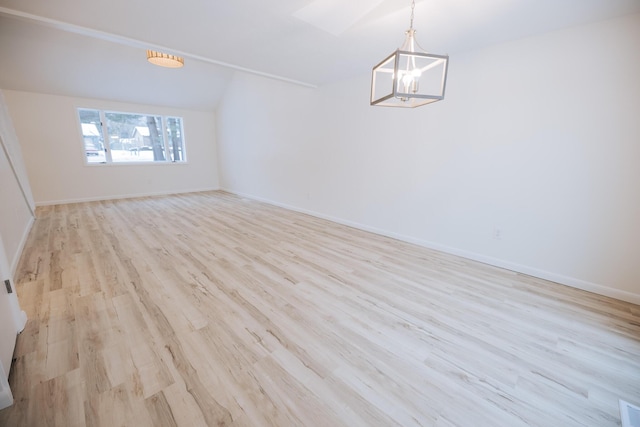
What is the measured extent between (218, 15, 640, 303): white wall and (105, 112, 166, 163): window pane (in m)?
5.00

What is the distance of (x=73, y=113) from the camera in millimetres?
5301

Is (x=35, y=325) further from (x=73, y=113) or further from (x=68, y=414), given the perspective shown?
(x=73, y=113)

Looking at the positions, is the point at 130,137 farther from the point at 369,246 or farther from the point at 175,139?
the point at 369,246

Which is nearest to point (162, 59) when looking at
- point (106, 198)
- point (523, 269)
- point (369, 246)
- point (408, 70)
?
point (106, 198)


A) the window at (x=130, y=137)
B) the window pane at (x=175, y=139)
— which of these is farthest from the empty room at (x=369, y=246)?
the window pane at (x=175, y=139)

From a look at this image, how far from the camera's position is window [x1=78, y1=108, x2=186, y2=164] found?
564 centimetres

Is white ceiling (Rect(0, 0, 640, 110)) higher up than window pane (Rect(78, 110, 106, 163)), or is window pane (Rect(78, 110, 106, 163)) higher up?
white ceiling (Rect(0, 0, 640, 110))

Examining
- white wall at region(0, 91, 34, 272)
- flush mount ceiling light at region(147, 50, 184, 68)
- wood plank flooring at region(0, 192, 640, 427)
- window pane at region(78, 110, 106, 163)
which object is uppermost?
flush mount ceiling light at region(147, 50, 184, 68)

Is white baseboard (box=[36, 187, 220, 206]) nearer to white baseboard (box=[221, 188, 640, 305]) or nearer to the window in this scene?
the window

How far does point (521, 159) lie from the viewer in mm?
2545

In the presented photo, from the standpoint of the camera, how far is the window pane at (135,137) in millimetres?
5926

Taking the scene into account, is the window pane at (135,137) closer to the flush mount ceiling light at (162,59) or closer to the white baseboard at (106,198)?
the white baseboard at (106,198)

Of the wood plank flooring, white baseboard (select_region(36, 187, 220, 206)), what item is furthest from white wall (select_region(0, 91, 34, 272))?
white baseboard (select_region(36, 187, 220, 206))

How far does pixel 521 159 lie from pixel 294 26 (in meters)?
2.63
